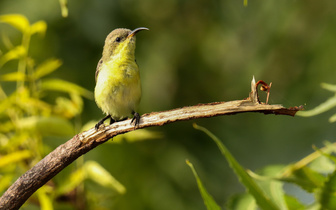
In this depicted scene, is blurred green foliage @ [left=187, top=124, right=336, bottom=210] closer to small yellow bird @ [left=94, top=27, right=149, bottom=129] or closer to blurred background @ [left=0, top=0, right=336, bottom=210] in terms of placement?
small yellow bird @ [left=94, top=27, right=149, bottom=129]

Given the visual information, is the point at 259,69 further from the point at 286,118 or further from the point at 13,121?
the point at 13,121

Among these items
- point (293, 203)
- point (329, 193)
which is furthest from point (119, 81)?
point (329, 193)

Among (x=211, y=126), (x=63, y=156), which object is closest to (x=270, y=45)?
(x=211, y=126)

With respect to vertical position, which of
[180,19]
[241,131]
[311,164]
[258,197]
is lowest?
[258,197]

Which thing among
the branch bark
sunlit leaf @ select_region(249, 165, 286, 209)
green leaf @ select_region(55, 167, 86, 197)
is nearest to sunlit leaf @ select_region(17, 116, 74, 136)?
green leaf @ select_region(55, 167, 86, 197)

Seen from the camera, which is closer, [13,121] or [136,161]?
[13,121]

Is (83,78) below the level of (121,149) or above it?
above

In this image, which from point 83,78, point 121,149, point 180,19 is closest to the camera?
point 121,149

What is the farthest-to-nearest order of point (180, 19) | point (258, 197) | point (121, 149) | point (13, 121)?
point (180, 19), point (121, 149), point (13, 121), point (258, 197)
